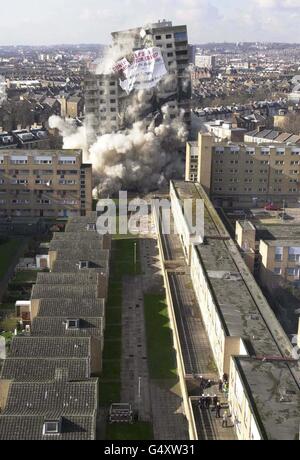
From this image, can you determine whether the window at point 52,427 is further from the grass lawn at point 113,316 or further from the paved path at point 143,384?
the grass lawn at point 113,316

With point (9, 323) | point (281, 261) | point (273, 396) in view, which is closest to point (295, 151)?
point (281, 261)

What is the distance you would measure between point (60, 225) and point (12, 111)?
125 feet

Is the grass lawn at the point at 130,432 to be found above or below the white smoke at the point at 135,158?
below

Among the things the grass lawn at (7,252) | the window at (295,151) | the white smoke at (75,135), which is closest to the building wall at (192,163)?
the window at (295,151)

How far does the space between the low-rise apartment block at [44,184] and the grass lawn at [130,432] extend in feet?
79.4

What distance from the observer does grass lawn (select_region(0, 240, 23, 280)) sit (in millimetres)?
33188

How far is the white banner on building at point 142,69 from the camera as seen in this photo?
2048 inches

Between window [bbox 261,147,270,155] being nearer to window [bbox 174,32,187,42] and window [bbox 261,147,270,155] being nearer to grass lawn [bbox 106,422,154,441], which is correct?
window [bbox 174,32,187,42]

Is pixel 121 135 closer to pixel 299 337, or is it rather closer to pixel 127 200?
pixel 127 200

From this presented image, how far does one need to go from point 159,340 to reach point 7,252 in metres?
14.1

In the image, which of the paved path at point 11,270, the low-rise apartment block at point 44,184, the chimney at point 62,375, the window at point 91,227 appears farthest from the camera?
the low-rise apartment block at point 44,184

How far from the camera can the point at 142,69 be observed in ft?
172

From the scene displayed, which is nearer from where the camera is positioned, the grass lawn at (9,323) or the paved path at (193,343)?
the paved path at (193,343)

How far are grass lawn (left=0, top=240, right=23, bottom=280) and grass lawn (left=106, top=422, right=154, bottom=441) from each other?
14596mm
